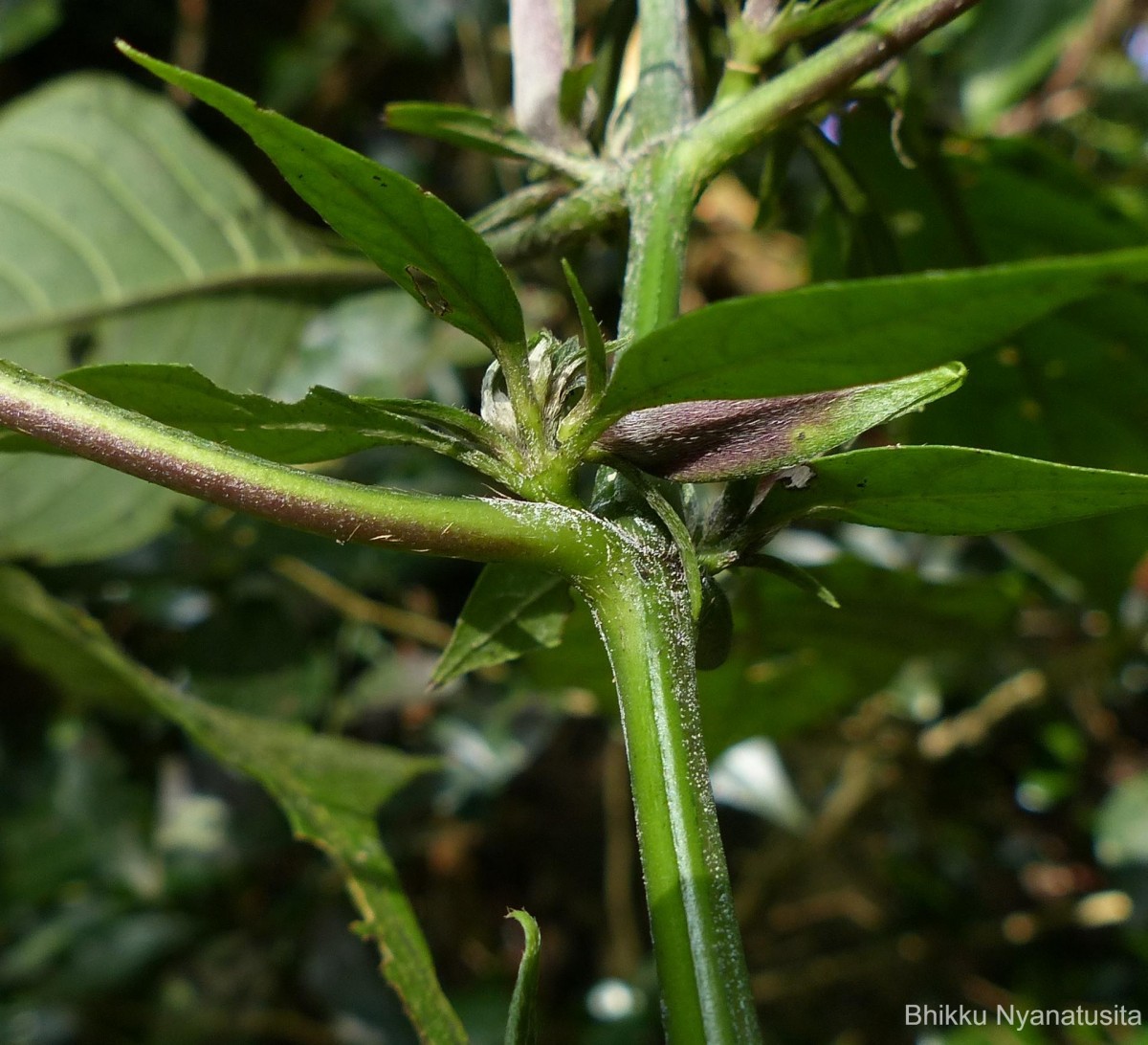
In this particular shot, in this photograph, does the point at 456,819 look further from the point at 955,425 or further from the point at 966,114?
the point at 966,114

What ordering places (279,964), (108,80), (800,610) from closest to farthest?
(800,610) → (108,80) → (279,964)

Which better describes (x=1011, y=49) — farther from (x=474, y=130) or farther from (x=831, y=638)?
(x=474, y=130)

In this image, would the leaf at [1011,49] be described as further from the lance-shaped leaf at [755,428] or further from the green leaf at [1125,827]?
the lance-shaped leaf at [755,428]

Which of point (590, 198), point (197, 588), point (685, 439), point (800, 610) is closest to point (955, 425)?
point (800, 610)

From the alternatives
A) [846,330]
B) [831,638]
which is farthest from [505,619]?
[831,638]

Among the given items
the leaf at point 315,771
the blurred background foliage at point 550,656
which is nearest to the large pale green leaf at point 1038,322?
the blurred background foliage at point 550,656

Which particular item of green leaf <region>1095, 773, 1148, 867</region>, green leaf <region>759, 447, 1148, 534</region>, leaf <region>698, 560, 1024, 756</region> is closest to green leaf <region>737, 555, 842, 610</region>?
green leaf <region>759, 447, 1148, 534</region>
